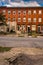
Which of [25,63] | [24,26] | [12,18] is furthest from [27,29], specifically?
[25,63]

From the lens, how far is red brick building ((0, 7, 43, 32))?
83875 mm

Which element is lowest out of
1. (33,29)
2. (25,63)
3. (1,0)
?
(33,29)

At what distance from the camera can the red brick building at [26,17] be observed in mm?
83875

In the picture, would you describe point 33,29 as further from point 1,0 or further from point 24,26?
point 1,0

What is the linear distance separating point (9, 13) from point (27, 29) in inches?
345

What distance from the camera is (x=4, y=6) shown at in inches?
3255

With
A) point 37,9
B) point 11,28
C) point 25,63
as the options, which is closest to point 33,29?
point 37,9

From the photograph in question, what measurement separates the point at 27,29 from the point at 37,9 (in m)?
8.02

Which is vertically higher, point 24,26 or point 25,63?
point 25,63

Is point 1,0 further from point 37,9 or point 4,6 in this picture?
point 37,9

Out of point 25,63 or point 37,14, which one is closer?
point 25,63

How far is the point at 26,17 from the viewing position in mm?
85062

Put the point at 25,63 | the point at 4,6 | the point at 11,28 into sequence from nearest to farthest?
the point at 25,63, the point at 11,28, the point at 4,6

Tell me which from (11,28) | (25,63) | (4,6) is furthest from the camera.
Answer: (4,6)
